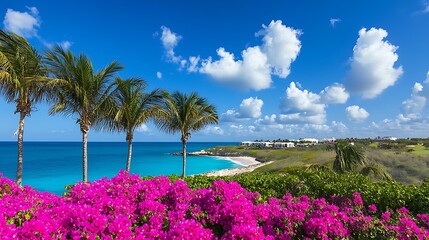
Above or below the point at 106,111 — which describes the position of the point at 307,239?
below

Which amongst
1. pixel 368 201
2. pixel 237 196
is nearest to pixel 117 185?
pixel 237 196

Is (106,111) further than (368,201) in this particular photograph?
Yes

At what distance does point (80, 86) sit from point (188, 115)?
28.2ft

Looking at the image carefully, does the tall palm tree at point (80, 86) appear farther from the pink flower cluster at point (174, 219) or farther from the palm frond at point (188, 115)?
the pink flower cluster at point (174, 219)

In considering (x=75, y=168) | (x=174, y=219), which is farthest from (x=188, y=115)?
(x=75, y=168)

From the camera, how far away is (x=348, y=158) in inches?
601

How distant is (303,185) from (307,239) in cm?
586

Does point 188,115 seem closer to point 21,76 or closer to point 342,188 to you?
point 21,76

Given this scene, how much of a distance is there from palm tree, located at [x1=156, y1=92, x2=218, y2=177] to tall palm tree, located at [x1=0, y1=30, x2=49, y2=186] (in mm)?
8242

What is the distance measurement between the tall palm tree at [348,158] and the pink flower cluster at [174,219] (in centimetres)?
1112

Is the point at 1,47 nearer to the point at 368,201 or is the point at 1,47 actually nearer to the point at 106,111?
the point at 106,111

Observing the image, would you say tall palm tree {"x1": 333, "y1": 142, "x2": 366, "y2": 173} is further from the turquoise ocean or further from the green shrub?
the turquoise ocean

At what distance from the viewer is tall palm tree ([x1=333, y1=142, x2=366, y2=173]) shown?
49.5 ft

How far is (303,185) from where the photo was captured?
9055 mm
